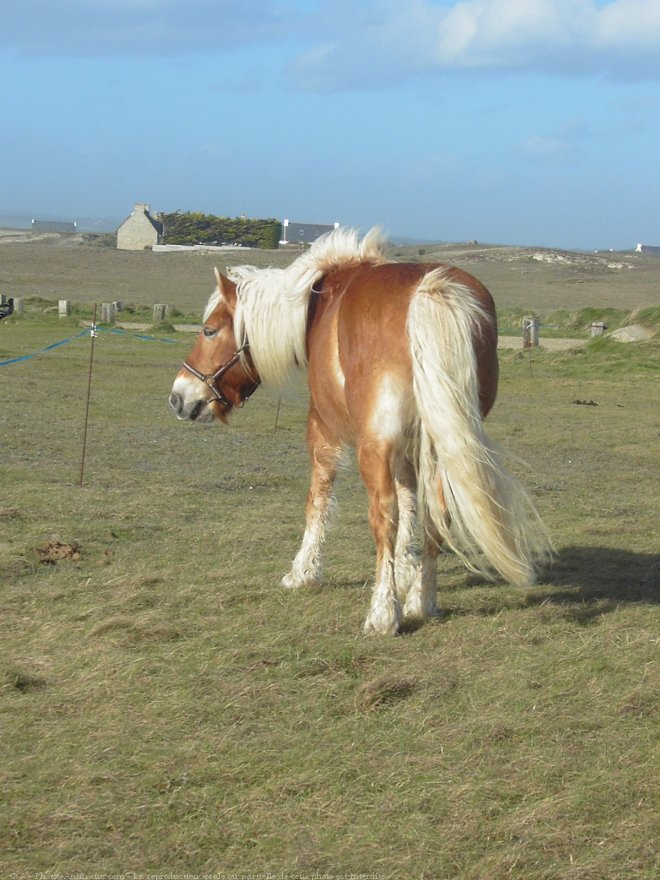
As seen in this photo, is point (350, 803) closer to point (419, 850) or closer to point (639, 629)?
point (419, 850)

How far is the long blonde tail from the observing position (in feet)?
16.8

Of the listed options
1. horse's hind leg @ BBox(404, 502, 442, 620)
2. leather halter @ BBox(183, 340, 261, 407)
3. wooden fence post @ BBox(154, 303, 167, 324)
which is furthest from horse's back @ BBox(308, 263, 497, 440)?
wooden fence post @ BBox(154, 303, 167, 324)

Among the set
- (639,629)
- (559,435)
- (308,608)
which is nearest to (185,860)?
(308,608)

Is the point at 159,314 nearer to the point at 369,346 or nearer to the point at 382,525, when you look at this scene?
the point at 369,346

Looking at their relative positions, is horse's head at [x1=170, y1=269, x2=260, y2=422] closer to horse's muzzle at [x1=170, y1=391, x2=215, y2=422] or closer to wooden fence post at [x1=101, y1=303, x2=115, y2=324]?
horse's muzzle at [x1=170, y1=391, x2=215, y2=422]

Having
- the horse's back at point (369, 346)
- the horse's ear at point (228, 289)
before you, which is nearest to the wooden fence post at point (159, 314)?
the horse's ear at point (228, 289)

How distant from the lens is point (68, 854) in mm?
3240

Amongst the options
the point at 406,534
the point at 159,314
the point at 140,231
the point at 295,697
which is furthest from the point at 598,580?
the point at 140,231

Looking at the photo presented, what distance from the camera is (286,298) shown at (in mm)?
6098

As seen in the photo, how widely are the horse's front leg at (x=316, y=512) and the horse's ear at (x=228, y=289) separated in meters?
0.80

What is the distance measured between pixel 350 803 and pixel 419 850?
363mm

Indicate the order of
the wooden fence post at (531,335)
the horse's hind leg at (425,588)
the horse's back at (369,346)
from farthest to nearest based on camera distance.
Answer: the wooden fence post at (531,335) → the horse's hind leg at (425,588) → the horse's back at (369,346)

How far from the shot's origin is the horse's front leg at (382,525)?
5250mm

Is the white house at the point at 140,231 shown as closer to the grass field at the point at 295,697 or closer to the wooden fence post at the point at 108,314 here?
the wooden fence post at the point at 108,314
